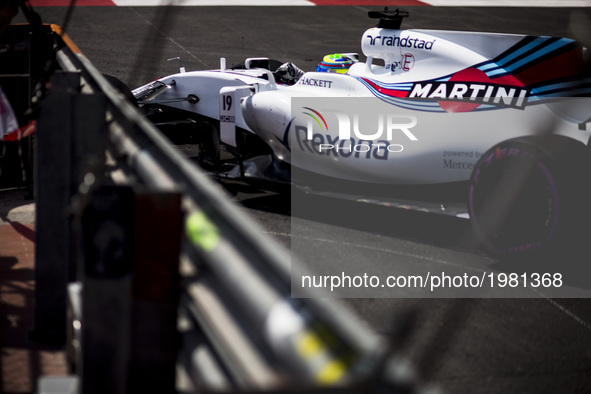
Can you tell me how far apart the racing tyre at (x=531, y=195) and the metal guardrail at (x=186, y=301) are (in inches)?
159

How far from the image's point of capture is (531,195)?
6.34 meters

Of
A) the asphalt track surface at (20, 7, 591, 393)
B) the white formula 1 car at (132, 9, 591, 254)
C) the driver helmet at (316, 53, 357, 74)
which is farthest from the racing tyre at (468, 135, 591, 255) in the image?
the driver helmet at (316, 53, 357, 74)

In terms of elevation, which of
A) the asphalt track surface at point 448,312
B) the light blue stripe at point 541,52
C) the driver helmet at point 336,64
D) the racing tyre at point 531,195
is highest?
the light blue stripe at point 541,52

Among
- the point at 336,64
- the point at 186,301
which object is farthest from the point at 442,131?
the point at 186,301

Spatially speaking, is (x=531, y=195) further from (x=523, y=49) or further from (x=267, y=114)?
(x=267, y=114)

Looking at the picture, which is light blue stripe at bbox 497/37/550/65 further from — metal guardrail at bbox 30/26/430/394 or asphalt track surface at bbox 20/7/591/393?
metal guardrail at bbox 30/26/430/394

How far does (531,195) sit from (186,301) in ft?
15.4

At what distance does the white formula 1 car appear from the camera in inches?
250

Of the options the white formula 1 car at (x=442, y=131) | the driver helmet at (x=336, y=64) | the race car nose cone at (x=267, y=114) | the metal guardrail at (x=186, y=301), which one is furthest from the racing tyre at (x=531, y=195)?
the metal guardrail at (x=186, y=301)

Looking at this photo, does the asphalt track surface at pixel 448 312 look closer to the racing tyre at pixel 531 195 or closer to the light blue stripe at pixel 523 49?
the racing tyre at pixel 531 195

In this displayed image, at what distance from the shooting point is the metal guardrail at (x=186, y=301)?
1.33m

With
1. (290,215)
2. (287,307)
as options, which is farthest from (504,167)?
(287,307)

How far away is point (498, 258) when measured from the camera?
21.5ft

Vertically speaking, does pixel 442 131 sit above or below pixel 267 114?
above
